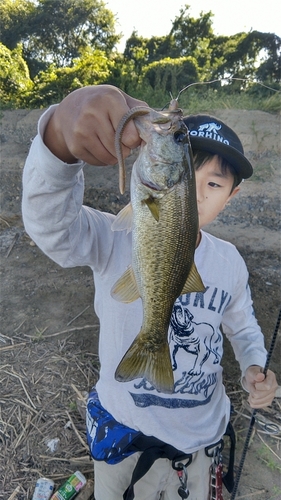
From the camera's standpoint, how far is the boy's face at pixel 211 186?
6.05 feet

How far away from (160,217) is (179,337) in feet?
2.91

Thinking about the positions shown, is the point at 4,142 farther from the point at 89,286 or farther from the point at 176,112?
the point at 176,112

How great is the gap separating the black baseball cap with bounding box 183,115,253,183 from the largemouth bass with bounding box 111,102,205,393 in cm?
65

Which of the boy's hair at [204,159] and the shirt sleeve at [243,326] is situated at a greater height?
the boy's hair at [204,159]

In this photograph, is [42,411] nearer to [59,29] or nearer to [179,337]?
[179,337]

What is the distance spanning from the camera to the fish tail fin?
4.69ft

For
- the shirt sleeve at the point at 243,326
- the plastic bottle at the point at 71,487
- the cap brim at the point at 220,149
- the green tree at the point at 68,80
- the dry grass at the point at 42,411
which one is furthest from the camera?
the green tree at the point at 68,80

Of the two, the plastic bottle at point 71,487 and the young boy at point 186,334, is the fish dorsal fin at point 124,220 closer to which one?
the young boy at point 186,334

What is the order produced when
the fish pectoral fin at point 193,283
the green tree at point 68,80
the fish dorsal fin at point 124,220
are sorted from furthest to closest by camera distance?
the green tree at point 68,80 → the fish pectoral fin at point 193,283 → the fish dorsal fin at point 124,220

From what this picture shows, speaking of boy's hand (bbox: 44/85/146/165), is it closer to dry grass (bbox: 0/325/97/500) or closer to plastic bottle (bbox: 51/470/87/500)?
plastic bottle (bbox: 51/470/87/500)

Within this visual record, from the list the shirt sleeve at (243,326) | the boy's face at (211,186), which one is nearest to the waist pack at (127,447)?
the shirt sleeve at (243,326)

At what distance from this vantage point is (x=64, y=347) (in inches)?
128

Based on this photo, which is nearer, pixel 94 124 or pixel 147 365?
pixel 94 124

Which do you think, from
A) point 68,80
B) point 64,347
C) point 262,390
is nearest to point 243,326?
point 262,390
